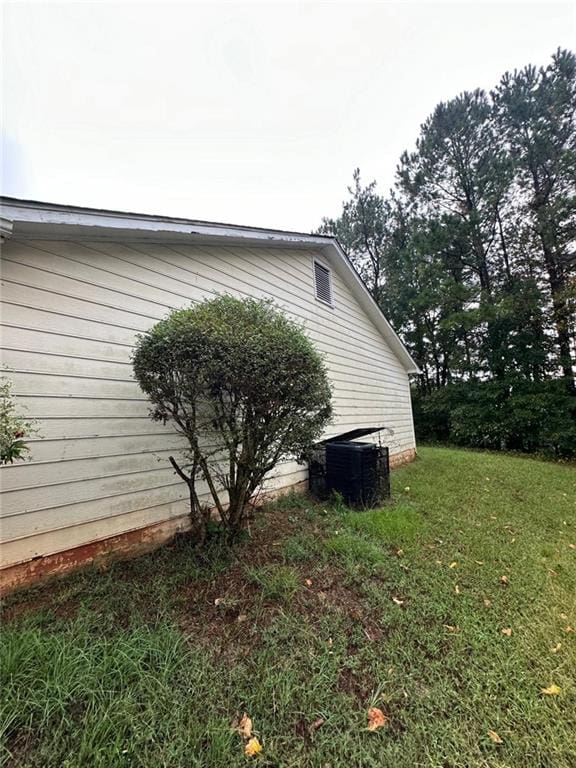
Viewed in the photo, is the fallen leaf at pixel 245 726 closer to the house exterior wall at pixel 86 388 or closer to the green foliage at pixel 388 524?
the house exterior wall at pixel 86 388

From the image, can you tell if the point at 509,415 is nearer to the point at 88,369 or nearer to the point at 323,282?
the point at 323,282

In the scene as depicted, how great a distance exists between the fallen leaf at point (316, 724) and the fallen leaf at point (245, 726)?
0.31 m

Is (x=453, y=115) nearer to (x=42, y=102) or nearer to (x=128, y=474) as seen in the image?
(x=42, y=102)

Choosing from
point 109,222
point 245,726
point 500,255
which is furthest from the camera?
point 500,255

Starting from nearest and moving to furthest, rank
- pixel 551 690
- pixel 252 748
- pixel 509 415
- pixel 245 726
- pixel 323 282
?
pixel 252 748, pixel 245 726, pixel 551 690, pixel 323 282, pixel 509 415

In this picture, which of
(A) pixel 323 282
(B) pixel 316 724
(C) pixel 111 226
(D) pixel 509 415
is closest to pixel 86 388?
(C) pixel 111 226

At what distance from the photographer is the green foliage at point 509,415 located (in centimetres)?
1065

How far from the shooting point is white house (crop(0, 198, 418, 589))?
8.47 feet

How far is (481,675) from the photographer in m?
1.93

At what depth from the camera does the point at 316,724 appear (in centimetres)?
160

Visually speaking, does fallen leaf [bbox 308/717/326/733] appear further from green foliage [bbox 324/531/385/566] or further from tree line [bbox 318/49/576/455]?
tree line [bbox 318/49/576/455]

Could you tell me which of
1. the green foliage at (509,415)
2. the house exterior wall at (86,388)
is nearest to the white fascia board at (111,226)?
the house exterior wall at (86,388)

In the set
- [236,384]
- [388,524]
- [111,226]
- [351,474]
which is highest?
[111,226]

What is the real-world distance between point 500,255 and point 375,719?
667 inches
